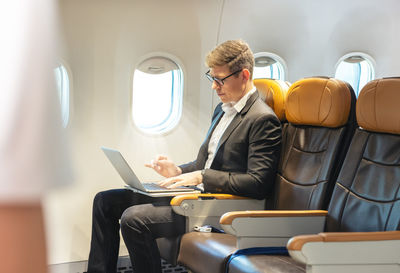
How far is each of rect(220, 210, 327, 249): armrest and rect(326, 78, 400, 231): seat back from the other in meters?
0.09

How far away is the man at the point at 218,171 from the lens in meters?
2.48

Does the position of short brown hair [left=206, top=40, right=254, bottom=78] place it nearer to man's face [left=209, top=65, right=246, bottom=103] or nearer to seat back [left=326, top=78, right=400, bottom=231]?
man's face [left=209, top=65, right=246, bottom=103]

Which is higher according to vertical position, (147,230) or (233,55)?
(233,55)

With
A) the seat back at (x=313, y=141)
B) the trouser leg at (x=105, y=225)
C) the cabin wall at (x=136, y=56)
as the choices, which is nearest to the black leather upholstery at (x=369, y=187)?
the seat back at (x=313, y=141)

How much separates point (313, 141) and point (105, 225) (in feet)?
4.35

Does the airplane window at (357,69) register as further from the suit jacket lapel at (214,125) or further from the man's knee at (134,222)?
the man's knee at (134,222)

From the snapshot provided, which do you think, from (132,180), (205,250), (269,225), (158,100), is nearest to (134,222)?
(132,180)

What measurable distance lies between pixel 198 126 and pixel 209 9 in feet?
2.90

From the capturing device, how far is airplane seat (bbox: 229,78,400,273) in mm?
1659

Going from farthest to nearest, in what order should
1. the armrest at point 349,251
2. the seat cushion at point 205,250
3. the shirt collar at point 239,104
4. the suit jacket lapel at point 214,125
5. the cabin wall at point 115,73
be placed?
1. the cabin wall at point 115,73
2. the suit jacket lapel at point 214,125
3. the shirt collar at point 239,104
4. the seat cushion at point 205,250
5. the armrest at point 349,251

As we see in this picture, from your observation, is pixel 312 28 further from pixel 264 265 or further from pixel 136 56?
pixel 264 265

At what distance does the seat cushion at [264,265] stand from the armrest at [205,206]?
0.46 m

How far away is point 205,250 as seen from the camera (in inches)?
88.0

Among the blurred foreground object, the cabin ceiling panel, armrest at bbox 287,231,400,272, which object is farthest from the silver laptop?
the blurred foreground object
